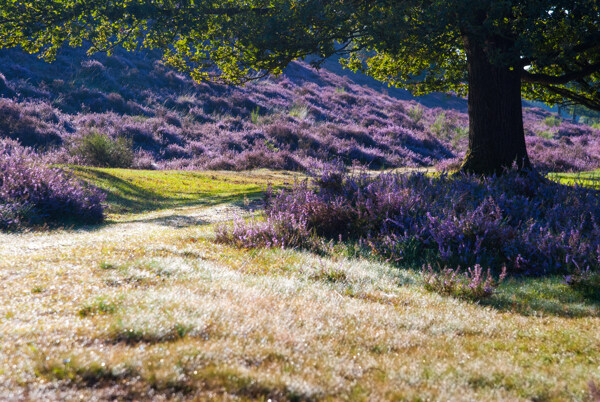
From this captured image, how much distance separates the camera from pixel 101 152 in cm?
1616

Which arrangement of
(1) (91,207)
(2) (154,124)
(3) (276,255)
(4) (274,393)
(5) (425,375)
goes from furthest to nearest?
(2) (154,124) → (1) (91,207) → (3) (276,255) → (5) (425,375) → (4) (274,393)

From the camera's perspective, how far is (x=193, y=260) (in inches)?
184

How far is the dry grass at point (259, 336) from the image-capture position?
2.13m

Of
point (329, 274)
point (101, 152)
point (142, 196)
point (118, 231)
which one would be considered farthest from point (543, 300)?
point (101, 152)

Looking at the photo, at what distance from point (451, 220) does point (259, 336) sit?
4.54m

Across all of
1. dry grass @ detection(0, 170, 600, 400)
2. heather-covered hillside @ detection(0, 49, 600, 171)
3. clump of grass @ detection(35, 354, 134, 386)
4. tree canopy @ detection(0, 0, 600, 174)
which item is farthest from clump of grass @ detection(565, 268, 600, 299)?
heather-covered hillside @ detection(0, 49, 600, 171)

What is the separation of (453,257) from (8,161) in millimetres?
7966

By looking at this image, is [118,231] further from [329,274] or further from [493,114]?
[493,114]

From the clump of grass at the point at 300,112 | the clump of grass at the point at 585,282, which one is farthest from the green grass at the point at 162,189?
the clump of grass at the point at 300,112

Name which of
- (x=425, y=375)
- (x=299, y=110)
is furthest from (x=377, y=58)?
(x=299, y=110)

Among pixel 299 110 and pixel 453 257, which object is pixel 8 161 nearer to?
pixel 453 257

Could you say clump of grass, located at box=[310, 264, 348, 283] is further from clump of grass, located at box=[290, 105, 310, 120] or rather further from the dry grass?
clump of grass, located at box=[290, 105, 310, 120]

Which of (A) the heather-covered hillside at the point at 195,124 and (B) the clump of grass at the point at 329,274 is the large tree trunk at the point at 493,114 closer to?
(B) the clump of grass at the point at 329,274

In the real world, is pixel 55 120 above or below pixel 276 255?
above
